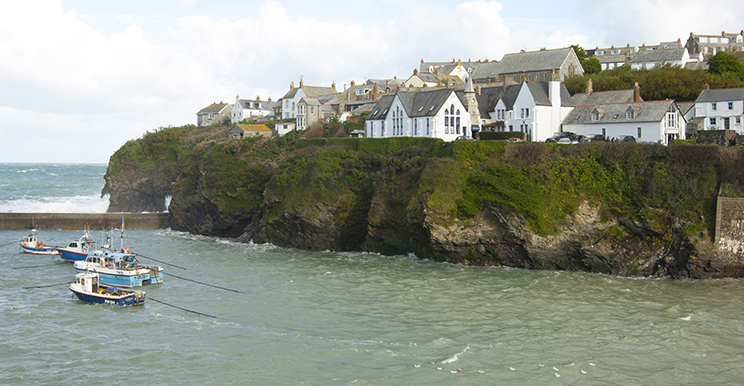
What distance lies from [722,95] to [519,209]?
1147 inches

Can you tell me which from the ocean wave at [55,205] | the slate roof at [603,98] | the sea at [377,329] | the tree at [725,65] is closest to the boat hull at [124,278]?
the sea at [377,329]

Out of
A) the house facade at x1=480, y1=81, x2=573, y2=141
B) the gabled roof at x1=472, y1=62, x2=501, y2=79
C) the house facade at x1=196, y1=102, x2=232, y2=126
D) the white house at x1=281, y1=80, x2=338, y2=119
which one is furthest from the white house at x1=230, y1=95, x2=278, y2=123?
the house facade at x1=480, y1=81, x2=573, y2=141

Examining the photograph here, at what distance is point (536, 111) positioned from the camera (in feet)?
184

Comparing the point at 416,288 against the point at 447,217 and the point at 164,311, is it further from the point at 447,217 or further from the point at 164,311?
the point at 164,311

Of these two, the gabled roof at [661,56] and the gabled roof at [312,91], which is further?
the gabled roof at [312,91]

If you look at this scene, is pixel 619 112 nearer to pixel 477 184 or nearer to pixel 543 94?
pixel 543 94

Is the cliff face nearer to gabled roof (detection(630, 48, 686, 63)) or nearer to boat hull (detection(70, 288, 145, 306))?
boat hull (detection(70, 288, 145, 306))

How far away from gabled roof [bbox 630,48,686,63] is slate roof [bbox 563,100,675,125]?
4022 centimetres

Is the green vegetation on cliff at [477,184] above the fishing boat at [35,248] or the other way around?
above

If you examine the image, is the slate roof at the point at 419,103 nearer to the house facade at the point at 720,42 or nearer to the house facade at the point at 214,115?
the house facade at the point at 214,115

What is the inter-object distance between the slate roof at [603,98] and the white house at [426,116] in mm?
11651

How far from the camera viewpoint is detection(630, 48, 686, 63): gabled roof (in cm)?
8844

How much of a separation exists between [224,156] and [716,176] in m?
42.0

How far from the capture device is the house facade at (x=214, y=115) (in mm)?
103500
